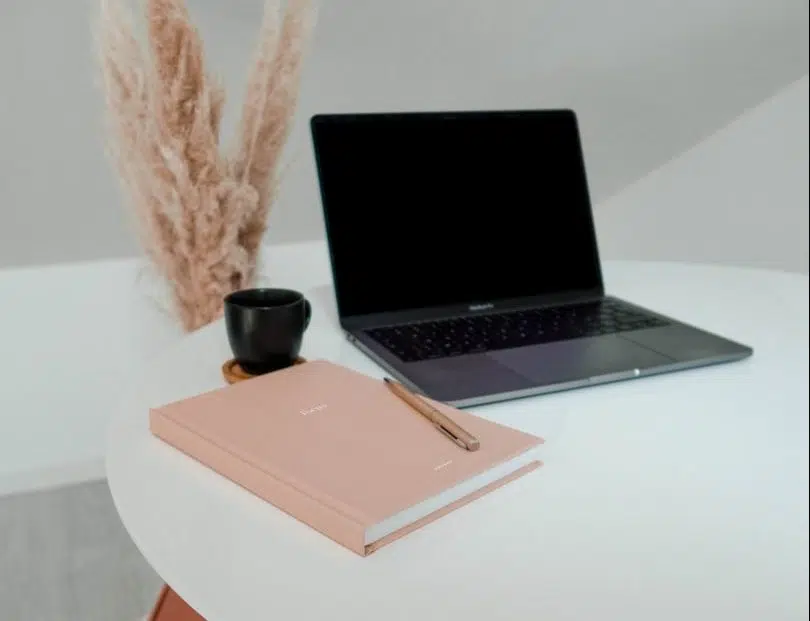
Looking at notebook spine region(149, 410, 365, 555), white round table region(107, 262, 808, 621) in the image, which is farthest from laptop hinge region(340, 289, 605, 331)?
notebook spine region(149, 410, 365, 555)

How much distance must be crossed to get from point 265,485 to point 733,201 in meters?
2.16

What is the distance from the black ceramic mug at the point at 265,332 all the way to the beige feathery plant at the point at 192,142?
225mm

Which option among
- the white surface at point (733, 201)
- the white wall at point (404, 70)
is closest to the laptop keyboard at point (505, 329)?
the white wall at point (404, 70)

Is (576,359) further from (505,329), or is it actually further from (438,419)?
(438,419)

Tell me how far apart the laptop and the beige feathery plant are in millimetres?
82

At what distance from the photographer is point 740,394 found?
0.82 m

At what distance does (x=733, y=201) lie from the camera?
7.82ft

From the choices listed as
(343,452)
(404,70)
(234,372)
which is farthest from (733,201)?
(343,452)

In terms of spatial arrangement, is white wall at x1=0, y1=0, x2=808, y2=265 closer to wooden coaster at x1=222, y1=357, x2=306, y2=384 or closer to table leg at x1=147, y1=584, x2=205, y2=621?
wooden coaster at x1=222, y1=357, x2=306, y2=384

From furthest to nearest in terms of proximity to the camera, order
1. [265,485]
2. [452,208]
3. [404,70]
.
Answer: [404,70] → [452,208] → [265,485]

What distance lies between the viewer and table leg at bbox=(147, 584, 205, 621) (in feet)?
2.31

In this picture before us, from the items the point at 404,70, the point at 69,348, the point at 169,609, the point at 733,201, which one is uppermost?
the point at 404,70

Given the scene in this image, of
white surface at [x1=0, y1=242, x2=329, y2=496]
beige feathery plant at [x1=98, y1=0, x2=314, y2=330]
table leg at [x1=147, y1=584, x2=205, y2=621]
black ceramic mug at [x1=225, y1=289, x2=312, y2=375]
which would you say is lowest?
table leg at [x1=147, y1=584, x2=205, y2=621]

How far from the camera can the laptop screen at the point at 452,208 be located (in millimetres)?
998
